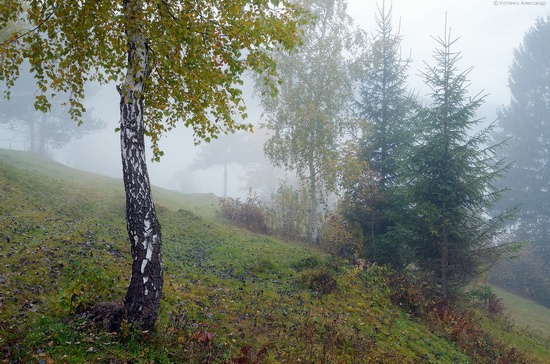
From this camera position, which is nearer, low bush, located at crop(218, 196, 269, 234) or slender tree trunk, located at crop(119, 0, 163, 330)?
slender tree trunk, located at crop(119, 0, 163, 330)

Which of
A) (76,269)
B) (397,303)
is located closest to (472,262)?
(397,303)

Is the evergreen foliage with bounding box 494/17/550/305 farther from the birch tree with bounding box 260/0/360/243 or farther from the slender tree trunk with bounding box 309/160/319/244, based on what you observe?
the birch tree with bounding box 260/0/360/243

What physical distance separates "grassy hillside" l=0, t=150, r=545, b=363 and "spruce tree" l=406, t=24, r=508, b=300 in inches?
106

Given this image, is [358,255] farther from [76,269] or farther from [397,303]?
[76,269]

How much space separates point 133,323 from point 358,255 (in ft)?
44.0

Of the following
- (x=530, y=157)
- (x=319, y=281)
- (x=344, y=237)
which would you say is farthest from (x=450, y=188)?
(x=530, y=157)

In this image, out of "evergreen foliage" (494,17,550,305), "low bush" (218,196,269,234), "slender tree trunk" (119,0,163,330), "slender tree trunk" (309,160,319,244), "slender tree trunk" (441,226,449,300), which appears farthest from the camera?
"evergreen foliage" (494,17,550,305)

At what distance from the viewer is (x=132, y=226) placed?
246 inches

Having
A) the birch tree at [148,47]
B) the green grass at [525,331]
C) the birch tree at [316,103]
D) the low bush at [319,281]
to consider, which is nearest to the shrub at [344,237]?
the birch tree at [316,103]

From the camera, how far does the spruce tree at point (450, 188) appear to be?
13766 millimetres

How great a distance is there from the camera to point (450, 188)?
13758mm

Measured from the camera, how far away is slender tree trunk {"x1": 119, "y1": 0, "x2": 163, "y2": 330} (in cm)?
619

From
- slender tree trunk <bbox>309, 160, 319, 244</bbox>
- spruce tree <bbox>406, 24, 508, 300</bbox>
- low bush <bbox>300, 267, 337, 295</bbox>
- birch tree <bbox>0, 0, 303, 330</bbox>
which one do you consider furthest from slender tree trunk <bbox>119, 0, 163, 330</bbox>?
slender tree trunk <bbox>309, 160, 319, 244</bbox>

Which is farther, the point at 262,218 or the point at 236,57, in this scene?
the point at 262,218
